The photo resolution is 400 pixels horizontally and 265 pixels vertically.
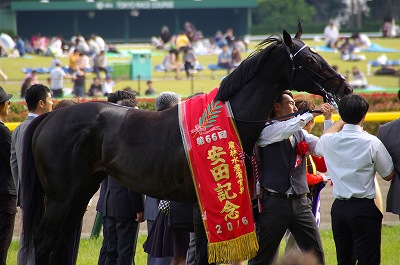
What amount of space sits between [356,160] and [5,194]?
9.29 feet

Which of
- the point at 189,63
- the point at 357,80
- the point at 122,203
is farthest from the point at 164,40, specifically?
the point at 122,203

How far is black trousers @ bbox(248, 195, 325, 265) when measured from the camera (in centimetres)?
473

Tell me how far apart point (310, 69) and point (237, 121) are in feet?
2.03

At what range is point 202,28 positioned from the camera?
49.0 metres

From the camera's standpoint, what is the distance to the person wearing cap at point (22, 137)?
5477 millimetres

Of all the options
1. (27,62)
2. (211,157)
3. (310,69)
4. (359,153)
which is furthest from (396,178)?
(27,62)

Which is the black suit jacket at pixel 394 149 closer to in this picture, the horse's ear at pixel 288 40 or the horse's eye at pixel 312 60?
the horse's eye at pixel 312 60

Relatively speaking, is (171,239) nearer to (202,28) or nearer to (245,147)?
(245,147)

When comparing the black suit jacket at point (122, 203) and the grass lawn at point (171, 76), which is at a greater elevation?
the black suit jacket at point (122, 203)

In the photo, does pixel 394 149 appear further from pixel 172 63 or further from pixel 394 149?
pixel 172 63

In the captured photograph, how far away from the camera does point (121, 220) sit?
18.2 ft

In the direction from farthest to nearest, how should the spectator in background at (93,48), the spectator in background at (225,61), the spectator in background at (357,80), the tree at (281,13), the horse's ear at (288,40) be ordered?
the tree at (281,13), the spectator in background at (93,48), the spectator in background at (225,61), the spectator in background at (357,80), the horse's ear at (288,40)

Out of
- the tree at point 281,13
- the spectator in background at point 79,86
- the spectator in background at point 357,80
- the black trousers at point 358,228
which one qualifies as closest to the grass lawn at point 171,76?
the spectator in background at point 357,80

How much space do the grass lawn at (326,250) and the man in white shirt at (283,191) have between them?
153 centimetres
